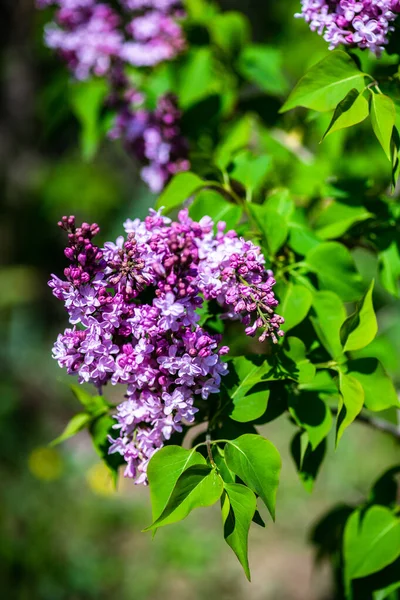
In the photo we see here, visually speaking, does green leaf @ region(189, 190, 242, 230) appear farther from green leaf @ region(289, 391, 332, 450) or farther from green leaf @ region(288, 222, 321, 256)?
green leaf @ region(289, 391, 332, 450)

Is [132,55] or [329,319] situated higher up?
[132,55]

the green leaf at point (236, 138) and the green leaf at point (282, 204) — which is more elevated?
the green leaf at point (282, 204)

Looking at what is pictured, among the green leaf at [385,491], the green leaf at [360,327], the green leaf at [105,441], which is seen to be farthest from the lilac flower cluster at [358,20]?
the green leaf at [385,491]

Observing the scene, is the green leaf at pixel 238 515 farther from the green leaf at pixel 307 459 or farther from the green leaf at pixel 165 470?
the green leaf at pixel 307 459

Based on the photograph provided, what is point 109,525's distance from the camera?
346 cm

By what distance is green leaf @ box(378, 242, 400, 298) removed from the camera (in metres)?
1.26

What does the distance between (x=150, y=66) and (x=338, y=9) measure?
3.05ft

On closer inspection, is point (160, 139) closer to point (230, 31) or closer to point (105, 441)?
point (230, 31)

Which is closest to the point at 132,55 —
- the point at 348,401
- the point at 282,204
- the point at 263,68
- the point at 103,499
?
the point at 263,68

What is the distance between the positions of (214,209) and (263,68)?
82 cm

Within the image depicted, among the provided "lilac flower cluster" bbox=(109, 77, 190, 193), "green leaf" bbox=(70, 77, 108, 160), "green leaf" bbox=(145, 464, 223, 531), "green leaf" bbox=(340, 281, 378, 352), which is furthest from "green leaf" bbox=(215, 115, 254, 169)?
"green leaf" bbox=(145, 464, 223, 531)

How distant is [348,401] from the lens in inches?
37.6

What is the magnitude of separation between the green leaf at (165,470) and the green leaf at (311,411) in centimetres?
22

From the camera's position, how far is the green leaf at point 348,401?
3.06 ft
